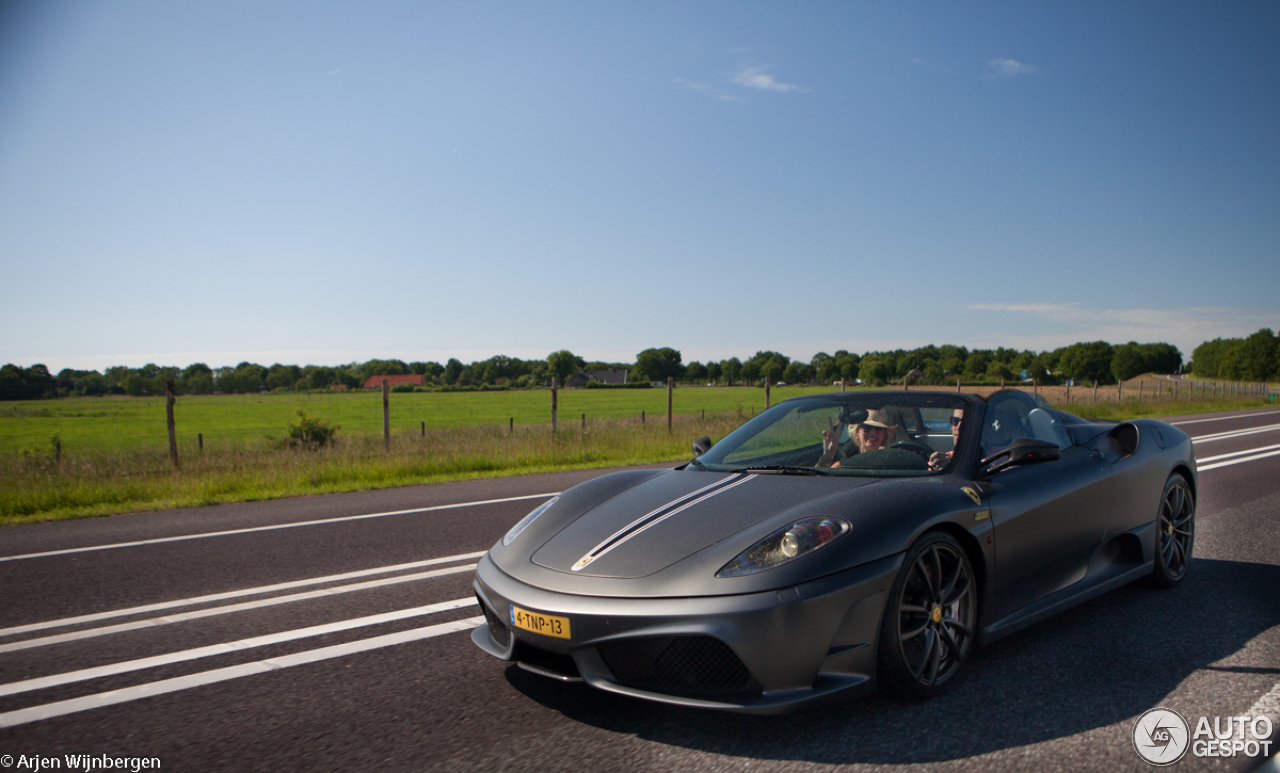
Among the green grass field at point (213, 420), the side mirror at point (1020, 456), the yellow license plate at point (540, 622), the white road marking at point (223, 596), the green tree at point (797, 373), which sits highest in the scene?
the green tree at point (797, 373)

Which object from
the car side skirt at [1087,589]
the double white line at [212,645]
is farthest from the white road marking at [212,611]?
the car side skirt at [1087,589]

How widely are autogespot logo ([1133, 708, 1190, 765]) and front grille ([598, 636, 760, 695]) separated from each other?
50.1 inches

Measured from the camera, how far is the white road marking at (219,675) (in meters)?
2.76

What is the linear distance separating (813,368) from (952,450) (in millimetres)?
123665

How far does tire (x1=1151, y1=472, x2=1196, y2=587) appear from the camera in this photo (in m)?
4.21

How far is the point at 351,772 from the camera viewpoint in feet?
7.48

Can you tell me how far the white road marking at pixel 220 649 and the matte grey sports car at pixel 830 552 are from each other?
1.04m

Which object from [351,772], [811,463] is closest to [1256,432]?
[811,463]

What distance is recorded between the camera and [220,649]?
137 inches

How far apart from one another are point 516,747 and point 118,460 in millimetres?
11188

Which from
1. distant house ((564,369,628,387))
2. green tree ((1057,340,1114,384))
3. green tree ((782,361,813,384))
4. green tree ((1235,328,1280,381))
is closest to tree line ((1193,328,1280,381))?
green tree ((1235,328,1280,381))

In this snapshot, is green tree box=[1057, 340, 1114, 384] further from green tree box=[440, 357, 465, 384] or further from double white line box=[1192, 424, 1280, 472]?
double white line box=[1192, 424, 1280, 472]

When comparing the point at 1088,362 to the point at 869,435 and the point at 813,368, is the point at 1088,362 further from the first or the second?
the point at 869,435

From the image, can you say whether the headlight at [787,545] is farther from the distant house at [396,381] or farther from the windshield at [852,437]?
the distant house at [396,381]
